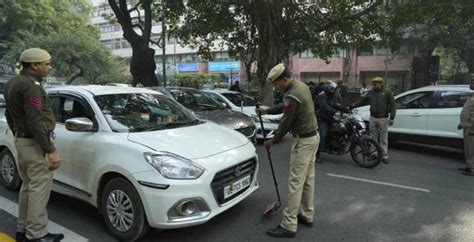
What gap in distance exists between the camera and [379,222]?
423cm

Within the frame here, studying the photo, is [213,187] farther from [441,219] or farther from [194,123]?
[441,219]

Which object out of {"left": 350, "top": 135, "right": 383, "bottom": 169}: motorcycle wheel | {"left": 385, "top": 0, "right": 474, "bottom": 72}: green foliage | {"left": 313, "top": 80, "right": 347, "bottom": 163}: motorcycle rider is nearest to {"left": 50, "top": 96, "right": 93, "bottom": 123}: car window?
{"left": 313, "top": 80, "right": 347, "bottom": 163}: motorcycle rider

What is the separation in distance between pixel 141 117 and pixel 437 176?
16.6 ft

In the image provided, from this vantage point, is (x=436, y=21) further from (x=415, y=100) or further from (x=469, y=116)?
(x=469, y=116)

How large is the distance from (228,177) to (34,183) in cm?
180

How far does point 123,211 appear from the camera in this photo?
3.62 metres

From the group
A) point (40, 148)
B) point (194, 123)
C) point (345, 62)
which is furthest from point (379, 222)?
point (345, 62)

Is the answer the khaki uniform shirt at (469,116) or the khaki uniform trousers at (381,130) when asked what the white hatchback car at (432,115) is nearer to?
the khaki uniform shirt at (469,116)

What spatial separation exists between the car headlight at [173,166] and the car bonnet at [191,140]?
0.07m

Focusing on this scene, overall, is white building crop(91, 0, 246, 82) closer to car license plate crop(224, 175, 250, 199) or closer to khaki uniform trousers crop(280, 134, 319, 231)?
car license plate crop(224, 175, 250, 199)

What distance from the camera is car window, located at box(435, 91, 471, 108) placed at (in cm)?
764

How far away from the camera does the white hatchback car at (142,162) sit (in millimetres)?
3400

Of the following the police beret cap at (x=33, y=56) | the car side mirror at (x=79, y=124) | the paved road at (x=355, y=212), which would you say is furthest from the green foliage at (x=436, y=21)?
→ the police beret cap at (x=33, y=56)

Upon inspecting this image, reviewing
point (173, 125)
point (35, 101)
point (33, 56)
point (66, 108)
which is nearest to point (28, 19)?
point (66, 108)
